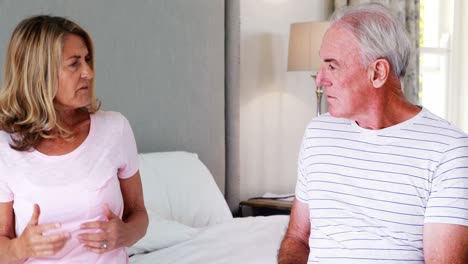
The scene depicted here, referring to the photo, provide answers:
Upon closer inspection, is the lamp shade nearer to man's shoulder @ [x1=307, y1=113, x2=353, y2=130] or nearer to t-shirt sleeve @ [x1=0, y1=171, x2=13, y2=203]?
man's shoulder @ [x1=307, y1=113, x2=353, y2=130]

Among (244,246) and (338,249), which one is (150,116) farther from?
(338,249)

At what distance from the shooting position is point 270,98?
162 inches

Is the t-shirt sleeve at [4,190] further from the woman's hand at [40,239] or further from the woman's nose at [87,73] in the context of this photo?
the woman's nose at [87,73]

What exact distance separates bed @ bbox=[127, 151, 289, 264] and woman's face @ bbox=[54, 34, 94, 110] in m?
0.76

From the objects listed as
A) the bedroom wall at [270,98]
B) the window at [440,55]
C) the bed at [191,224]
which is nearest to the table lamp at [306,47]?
the bedroom wall at [270,98]

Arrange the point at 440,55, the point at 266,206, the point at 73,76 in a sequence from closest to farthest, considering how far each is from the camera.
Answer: the point at 73,76
the point at 266,206
the point at 440,55

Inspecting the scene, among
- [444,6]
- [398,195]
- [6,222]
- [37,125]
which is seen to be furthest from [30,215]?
[444,6]

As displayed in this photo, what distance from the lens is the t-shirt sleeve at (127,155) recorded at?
66.9 inches

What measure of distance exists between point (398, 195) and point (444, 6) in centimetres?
444

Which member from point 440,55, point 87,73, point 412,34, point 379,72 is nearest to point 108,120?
point 87,73

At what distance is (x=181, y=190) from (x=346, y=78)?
4.81 ft

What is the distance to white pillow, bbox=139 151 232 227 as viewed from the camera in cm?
277

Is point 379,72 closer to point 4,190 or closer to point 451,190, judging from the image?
point 451,190

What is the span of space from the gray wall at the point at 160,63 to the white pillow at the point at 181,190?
0.17m
